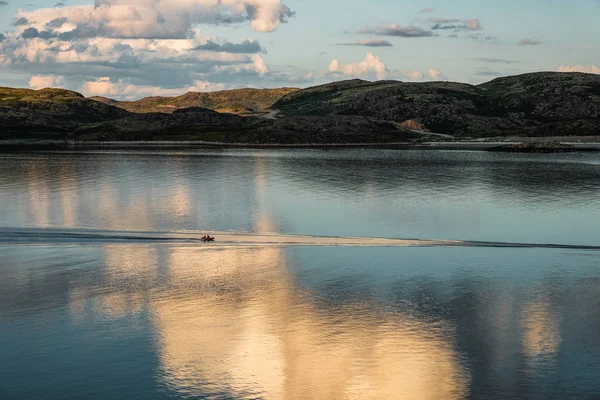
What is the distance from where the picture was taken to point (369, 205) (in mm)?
66000

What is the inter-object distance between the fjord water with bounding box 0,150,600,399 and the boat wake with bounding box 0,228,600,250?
2.97 ft

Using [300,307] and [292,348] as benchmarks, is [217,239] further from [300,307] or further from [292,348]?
[292,348]

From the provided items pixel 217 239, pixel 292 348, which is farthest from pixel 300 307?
pixel 217 239

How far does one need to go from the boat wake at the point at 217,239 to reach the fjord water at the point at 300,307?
2.97ft

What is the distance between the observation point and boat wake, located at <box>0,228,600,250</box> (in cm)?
4559

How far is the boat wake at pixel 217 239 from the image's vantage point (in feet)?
150

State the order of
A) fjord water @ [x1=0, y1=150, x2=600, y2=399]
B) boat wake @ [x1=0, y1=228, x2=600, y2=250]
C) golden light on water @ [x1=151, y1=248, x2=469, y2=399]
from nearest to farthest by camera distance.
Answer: golden light on water @ [x1=151, y1=248, x2=469, y2=399] → fjord water @ [x1=0, y1=150, x2=600, y2=399] → boat wake @ [x1=0, y1=228, x2=600, y2=250]

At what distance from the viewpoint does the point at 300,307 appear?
1180 inches

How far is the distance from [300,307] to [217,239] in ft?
58.4

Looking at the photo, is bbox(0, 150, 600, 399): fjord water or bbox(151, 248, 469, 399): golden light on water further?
bbox(0, 150, 600, 399): fjord water

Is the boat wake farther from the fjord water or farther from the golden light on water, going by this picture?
the golden light on water

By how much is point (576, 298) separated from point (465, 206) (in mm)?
34921

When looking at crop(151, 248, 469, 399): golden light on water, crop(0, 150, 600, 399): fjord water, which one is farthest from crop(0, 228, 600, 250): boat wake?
crop(151, 248, 469, 399): golden light on water

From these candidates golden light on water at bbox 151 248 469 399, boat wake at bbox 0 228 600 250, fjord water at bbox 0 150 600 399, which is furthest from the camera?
boat wake at bbox 0 228 600 250
